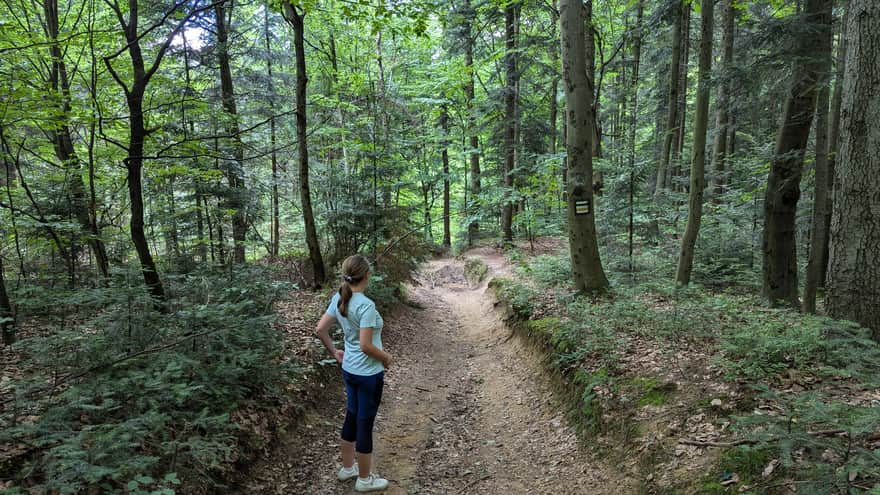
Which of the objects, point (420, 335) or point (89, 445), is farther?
point (420, 335)

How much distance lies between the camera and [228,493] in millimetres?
3646

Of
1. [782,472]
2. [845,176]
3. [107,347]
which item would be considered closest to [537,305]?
[845,176]

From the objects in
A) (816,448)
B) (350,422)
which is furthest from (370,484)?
(816,448)

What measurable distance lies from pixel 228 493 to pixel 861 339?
592 centimetres

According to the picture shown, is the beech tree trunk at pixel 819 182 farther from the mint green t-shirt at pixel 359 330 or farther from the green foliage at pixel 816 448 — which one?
the mint green t-shirt at pixel 359 330

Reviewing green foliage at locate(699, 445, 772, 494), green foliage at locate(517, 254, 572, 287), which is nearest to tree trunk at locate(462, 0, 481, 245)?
green foliage at locate(517, 254, 572, 287)

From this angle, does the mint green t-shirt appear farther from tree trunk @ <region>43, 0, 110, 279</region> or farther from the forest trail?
tree trunk @ <region>43, 0, 110, 279</region>

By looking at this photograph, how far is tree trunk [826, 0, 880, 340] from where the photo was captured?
4.42 meters

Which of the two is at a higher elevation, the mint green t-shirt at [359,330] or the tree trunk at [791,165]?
the tree trunk at [791,165]

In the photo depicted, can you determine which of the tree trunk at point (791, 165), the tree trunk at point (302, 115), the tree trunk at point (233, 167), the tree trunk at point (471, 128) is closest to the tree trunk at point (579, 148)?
the tree trunk at point (791, 165)

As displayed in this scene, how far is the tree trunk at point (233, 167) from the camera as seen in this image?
9664 millimetres

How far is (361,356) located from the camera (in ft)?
12.9

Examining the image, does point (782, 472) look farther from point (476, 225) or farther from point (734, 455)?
point (476, 225)

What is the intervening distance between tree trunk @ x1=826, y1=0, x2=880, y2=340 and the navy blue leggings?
5.29m
